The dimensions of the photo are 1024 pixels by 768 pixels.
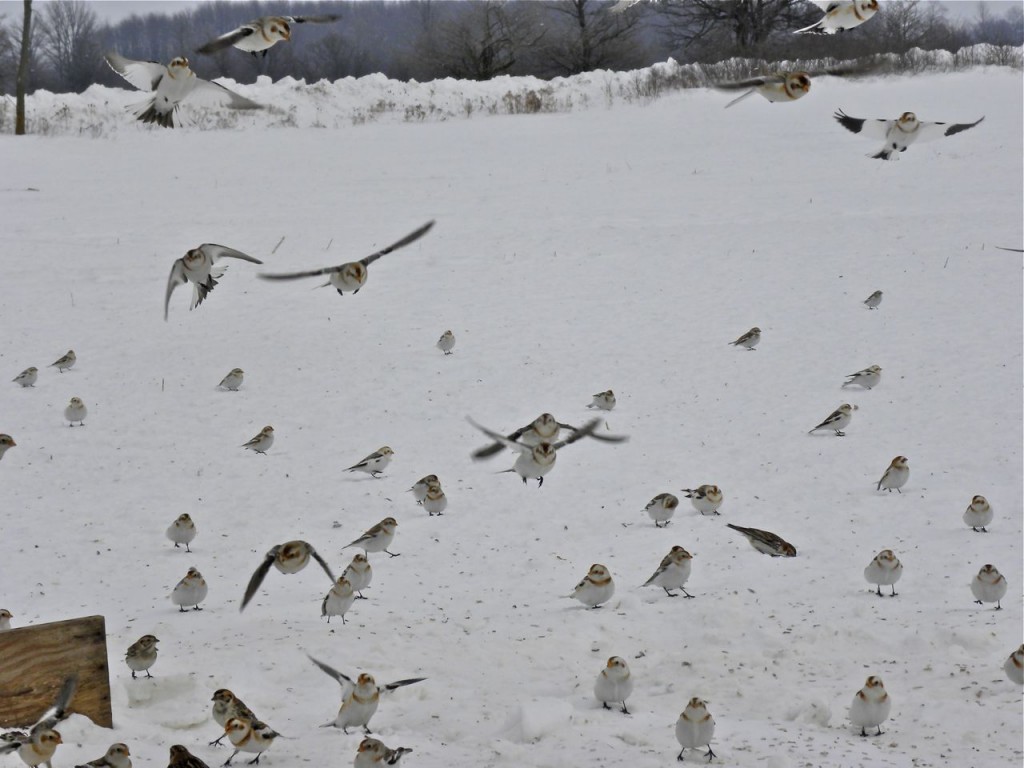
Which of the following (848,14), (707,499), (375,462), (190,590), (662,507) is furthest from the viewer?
(375,462)

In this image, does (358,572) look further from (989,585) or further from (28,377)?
(28,377)

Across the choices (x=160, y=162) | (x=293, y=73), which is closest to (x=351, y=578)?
(x=160, y=162)

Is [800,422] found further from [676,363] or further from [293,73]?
[293,73]

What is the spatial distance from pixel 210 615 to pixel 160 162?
67.1 ft

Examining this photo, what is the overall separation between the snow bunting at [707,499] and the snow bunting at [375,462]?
3.17m

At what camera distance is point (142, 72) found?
6285mm

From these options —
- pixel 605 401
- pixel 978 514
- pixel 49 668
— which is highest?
pixel 49 668

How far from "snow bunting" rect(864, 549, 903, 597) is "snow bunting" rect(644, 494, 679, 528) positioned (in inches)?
83.5

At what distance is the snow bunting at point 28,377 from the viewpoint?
14.7 metres

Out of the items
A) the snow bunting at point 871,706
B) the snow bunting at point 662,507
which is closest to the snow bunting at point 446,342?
the snow bunting at point 662,507

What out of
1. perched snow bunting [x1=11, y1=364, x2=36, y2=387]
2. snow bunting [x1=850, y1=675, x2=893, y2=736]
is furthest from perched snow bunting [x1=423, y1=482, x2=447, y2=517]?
perched snow bunting [x1=11, y1=364, x2=36, y2=387]

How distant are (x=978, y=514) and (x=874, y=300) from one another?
7.46 metres

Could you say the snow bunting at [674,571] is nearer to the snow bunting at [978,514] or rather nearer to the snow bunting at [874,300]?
the snow bunting at [978,514]

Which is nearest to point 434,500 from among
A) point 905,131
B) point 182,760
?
point 182,760
